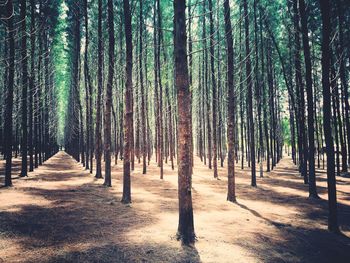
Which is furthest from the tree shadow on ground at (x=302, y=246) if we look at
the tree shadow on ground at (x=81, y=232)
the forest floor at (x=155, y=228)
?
the tree shadow on ground at (x=81, y=232)

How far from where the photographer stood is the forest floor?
13.9 ft

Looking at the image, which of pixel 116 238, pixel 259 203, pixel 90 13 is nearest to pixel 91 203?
pixel 116 238

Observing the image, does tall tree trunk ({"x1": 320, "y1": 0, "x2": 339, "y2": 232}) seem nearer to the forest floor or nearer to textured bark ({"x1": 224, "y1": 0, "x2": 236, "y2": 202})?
the forest floor

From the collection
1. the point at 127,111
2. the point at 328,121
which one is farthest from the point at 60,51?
the point at 328,121

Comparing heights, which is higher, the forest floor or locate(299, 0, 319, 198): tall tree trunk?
locate(299, 0, 319, 198): tall tree trunk

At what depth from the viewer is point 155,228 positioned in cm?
557

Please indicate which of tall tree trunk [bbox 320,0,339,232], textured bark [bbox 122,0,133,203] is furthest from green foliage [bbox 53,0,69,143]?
tall tree trunk [bbox 320,0,339,232]

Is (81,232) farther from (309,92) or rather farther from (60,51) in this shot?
(60,51)

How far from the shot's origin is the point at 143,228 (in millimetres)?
5586

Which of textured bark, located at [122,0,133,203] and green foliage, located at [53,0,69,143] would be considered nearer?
textured bark, located at [122,0,133,203]

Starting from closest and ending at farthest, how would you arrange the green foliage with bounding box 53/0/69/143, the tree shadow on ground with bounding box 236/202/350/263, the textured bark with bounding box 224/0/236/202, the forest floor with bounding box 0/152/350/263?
the forest floor with bounding box 0/152/350/263 < the tree shadow on ground with bounding box 236/202/350/263 < the textured bark with bounding box 224/0/236/202 < the green foliage with bounding box 53/0/69/143

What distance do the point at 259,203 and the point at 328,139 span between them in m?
3.97

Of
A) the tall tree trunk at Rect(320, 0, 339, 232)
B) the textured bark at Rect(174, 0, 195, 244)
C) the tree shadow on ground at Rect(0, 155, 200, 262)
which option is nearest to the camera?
the tree shadow on ground at Rect(0, 155, 200, 262)

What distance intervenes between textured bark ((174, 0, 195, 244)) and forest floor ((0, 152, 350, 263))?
0.34 meters
